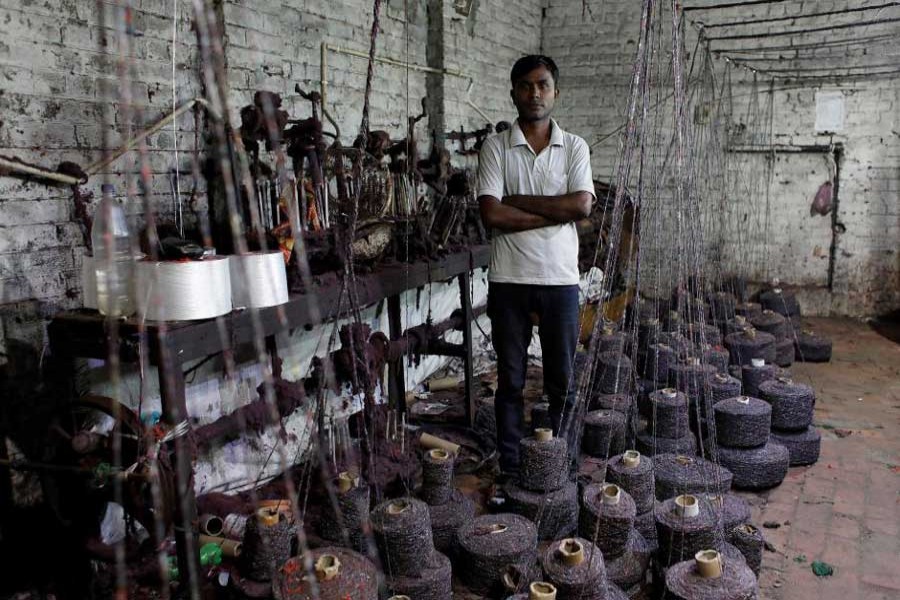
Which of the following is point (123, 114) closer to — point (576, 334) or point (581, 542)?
point (576, 334)

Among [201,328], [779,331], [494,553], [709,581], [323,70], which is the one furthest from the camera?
[779,331]

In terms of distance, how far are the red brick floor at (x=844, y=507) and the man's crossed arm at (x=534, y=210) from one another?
1557 mm

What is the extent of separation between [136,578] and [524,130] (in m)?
2.30

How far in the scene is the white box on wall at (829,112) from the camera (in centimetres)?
667

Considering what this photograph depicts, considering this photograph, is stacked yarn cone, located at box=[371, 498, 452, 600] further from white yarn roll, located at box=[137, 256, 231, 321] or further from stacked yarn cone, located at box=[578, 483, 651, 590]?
white yarn roll, located at box=[137, 256, 231, 321]

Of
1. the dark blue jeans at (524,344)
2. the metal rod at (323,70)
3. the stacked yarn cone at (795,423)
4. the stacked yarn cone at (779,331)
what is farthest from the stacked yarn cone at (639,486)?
the stacked yarn cone at (779,331)

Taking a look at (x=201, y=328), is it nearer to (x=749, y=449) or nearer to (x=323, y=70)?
(x=323, y=70)

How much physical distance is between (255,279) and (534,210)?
3.77 ft

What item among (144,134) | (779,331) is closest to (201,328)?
(144,134)

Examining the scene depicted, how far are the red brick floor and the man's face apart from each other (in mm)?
1992

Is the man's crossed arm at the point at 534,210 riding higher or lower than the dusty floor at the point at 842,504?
higher

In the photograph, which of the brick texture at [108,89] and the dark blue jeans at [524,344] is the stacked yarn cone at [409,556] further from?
the brick texture at [108,89]

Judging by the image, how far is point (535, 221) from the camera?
2875 millimetres

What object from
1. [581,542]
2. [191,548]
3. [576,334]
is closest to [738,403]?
[576,334]
